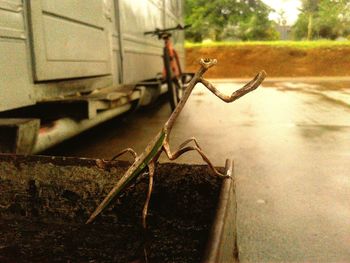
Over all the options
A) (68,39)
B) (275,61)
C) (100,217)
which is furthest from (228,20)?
(100,217)

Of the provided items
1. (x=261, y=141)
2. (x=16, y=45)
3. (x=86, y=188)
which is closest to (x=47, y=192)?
(x=86, y=188)

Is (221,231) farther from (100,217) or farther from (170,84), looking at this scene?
(170,84)

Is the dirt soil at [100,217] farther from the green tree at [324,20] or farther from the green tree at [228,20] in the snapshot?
the green tree at [228,20]

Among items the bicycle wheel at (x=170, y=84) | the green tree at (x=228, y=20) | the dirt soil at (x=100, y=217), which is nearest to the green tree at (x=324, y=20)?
the green tree at (x=228, y=20)

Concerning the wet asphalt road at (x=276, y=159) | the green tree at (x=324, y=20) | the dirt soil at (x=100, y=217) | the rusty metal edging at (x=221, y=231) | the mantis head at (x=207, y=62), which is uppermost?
the green tree at (x=324, y=20)

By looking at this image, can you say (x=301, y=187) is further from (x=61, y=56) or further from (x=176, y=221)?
(x=61, y=56)

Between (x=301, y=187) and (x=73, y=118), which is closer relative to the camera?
(x=301, y=187)
